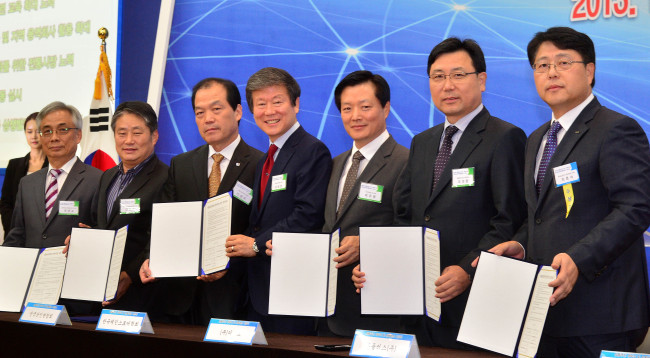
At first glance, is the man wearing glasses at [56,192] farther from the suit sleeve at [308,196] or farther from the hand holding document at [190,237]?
the suit sleeve at [308,196]

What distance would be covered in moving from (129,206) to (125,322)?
106 cm

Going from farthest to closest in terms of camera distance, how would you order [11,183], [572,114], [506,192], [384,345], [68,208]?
[11,183] → [68,208] → [506,192] → [572,114] → [384,345]

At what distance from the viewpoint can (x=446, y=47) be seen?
2.93 metres

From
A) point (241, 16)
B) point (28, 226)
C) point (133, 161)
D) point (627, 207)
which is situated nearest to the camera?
point (627, 207)

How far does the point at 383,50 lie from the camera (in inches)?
190

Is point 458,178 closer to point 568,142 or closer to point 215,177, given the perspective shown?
point 568,142

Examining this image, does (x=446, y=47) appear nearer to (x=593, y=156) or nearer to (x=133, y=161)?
(x=593, y=156)

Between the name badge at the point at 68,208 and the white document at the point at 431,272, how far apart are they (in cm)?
235

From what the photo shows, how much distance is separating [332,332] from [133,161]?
4.86ft

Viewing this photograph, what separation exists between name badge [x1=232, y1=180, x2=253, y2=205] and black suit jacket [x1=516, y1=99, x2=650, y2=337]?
1426mm

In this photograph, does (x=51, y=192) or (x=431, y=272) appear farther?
(x=51, y=192)

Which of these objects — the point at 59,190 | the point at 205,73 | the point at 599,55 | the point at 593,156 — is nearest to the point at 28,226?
the point at 59,190

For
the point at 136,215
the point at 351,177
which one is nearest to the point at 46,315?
the point at 136,215

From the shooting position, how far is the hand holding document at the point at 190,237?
9.52ft
